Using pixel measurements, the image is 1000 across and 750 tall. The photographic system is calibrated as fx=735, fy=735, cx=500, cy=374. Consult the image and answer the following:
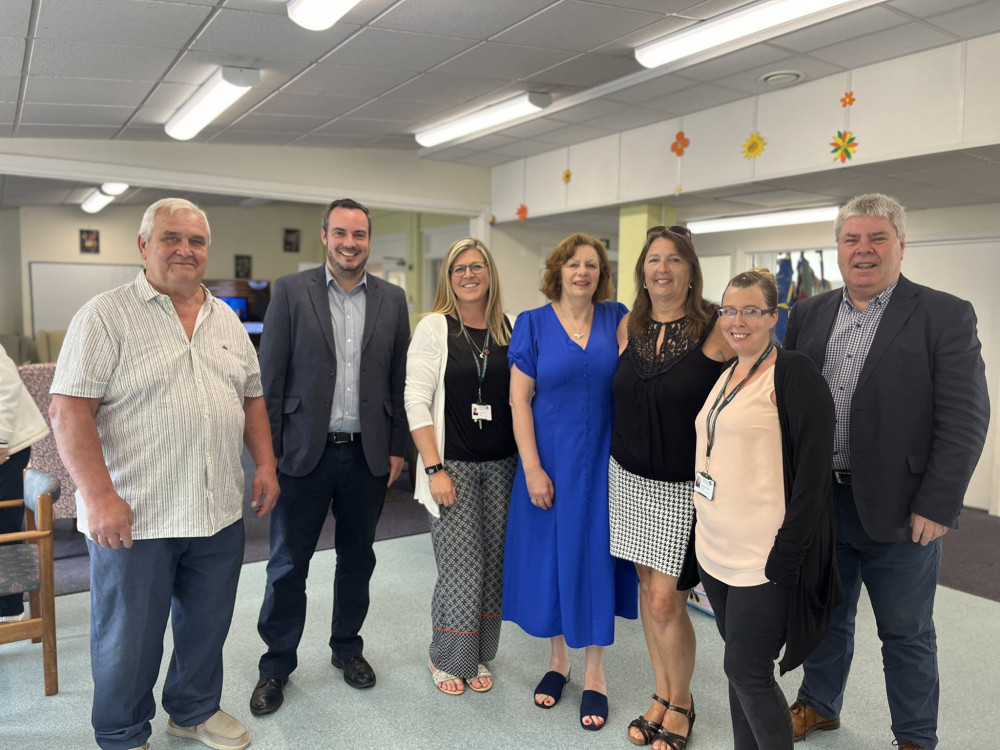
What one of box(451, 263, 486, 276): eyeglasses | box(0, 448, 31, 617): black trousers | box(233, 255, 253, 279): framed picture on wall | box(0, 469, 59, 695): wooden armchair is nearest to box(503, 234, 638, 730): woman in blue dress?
box(451, 263, 486, 276): eyeglasses

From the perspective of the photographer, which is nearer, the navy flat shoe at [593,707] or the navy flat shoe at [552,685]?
the navy flat shoe at [593,707]

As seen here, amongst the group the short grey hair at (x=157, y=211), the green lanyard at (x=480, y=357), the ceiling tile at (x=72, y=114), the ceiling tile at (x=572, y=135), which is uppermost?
the ceiling tile at (x=572, y=135)

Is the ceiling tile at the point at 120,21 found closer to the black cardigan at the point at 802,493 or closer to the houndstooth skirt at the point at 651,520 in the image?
the houndstooth skirt at the point at 651,520

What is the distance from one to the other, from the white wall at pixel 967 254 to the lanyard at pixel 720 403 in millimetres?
3517

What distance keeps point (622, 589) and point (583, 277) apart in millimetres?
1057

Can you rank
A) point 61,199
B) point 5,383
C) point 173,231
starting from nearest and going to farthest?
point 173,231
point 5,383
point 61,199

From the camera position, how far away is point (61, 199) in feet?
29.4

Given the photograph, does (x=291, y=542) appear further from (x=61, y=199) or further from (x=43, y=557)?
(x=61, y=199)

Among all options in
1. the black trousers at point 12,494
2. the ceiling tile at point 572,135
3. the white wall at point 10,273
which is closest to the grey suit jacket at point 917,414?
the black trousers at point 12,494

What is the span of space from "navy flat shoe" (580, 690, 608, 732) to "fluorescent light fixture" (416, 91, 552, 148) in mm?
3358

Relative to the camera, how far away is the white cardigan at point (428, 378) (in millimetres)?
2508

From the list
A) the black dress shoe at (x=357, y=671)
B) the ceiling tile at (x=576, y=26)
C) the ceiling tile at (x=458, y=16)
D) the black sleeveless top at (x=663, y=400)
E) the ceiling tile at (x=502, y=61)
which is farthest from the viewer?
the ceiling tile at (x=502, y=61)

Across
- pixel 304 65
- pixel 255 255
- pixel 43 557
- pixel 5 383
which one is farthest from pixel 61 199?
pixel 43 557

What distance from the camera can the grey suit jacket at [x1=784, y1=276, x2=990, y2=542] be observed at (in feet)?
6.49
